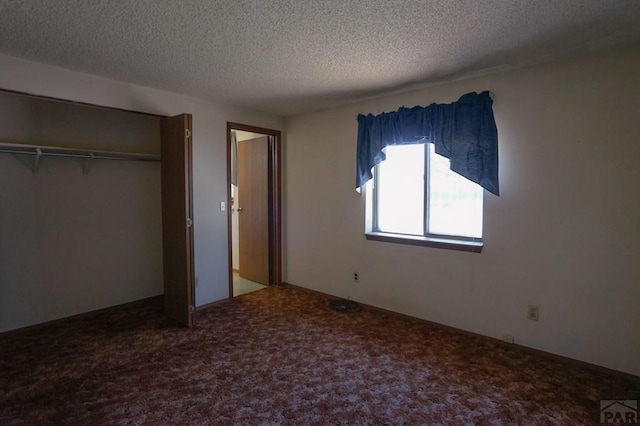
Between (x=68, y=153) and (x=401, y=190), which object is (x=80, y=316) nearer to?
(x=68, y=153)

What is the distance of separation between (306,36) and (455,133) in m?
1.58

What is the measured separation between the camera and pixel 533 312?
275cm

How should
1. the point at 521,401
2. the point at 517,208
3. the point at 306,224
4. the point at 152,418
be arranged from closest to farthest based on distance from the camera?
the point at 152,418 < the point at 521,401 < the point at 517,208 < the point at 306,224

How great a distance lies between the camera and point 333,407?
6.81 feet

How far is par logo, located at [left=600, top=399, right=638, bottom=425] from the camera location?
77.4 inches

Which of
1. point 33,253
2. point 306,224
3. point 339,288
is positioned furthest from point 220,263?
point 33,253

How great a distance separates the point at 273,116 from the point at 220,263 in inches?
79.2

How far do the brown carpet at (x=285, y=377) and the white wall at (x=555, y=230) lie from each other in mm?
233

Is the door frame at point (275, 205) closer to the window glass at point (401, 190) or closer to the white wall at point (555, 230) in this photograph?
the window glass at point (401, 190)

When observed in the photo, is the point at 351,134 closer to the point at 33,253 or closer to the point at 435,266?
the point at 435,266

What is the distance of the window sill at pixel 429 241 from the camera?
3.04 m

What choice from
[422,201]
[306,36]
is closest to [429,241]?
[422,201]

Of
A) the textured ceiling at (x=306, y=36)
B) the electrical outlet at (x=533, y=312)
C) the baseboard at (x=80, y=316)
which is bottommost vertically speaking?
the baseboard at (x=80, y=316)

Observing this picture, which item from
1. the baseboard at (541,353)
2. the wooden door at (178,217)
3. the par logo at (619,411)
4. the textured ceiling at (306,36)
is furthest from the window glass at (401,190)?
the wooden door at (178,217)
